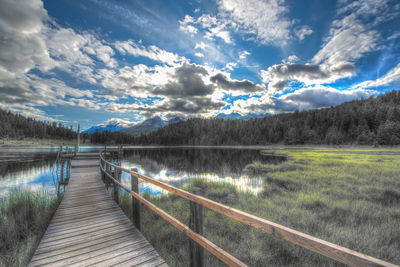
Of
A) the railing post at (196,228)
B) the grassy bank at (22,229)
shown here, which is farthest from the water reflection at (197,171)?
the railing post at (196,228)

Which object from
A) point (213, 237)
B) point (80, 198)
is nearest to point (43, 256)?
point (213, 237)

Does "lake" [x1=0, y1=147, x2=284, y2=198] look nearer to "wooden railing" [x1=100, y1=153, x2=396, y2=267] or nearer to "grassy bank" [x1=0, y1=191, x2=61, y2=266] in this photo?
"grassy bank" [x1=0, y1=191, x2=61, y2=266]

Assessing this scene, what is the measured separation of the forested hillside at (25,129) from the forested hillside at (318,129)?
73400 millimetres

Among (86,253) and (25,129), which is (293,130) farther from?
(25,129)

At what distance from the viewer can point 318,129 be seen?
335ft

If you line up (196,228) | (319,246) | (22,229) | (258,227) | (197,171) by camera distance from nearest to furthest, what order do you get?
(319,246) → (258,227) → (196,228) → (22,229) → (197,171)

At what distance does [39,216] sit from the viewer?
6512 mm

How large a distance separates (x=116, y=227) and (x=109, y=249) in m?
1.27

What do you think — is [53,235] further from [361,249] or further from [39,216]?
[361,249]

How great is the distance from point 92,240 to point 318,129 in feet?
402

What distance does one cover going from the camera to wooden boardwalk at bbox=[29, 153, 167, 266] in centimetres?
373

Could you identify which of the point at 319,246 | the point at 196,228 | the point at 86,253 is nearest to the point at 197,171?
the point at 86,253

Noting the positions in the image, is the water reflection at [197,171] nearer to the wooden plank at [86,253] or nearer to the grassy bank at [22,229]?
the grassy bank at [22,229]

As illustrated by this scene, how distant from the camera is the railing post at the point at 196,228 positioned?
9.64 feet
